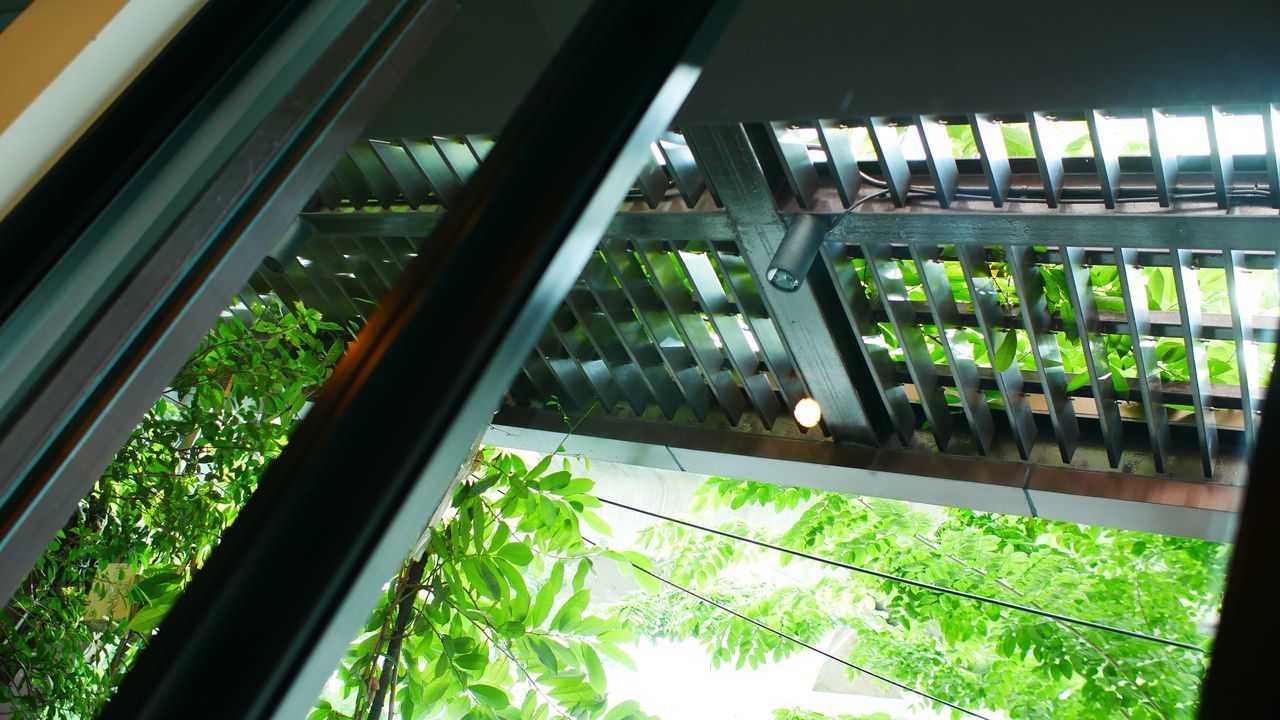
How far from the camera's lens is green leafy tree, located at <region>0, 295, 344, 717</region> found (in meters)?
1.37

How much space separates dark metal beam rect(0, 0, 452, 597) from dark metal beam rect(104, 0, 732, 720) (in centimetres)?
60

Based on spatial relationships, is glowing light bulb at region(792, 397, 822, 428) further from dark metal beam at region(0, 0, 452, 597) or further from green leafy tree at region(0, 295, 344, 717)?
dark metal beam at region(0, 0, 452, 597)

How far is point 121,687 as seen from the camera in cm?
18

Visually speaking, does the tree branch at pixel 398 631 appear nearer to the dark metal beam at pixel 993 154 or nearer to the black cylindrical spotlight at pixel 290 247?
the black cylindrical spotlight at pixel 290 247

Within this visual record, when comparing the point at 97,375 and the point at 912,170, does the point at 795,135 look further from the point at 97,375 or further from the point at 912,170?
the point at 97,375

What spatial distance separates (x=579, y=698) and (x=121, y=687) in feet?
5.19

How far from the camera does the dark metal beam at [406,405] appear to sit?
17 centimetres

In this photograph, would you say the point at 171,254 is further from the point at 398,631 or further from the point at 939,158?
the point at 939,158

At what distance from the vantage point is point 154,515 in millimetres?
1594

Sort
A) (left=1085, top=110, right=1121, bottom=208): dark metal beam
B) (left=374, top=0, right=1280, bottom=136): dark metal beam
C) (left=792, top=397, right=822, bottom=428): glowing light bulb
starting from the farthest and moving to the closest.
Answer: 1. (left=792, top=397, right=822, bottom=428): glowing light bulb
2. (left=1085, top=110, right=1121, bottom=208): dark metal beam
3. (left=374, top=0, right=1280, bottom=136): dark metal beam

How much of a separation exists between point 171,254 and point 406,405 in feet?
2.21

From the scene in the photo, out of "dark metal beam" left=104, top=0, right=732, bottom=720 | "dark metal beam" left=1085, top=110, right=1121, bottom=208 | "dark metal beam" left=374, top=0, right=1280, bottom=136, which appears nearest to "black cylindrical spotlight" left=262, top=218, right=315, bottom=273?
"dark metal beam" left=374, top=0, right=1280, bottom=136

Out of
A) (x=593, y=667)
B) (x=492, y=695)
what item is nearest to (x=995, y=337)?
(x=593, y=667)

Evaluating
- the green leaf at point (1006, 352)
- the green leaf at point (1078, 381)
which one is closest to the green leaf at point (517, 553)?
the green leaf at point (1006, 352)
